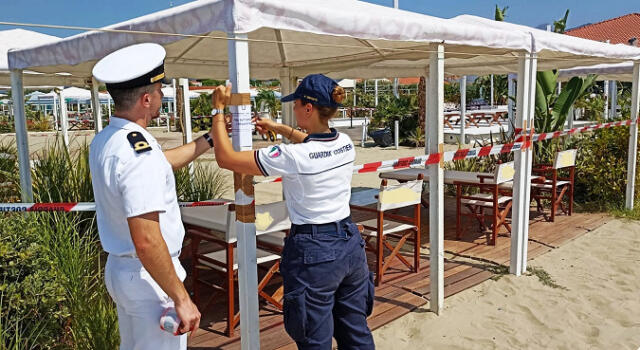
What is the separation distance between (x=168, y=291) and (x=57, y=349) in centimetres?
167

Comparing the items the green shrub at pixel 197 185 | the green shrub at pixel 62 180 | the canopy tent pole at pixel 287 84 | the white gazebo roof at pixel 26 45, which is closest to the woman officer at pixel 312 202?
the green shrub at pixel 62 180

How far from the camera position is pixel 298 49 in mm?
5781

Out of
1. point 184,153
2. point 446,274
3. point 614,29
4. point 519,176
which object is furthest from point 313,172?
point 614,29

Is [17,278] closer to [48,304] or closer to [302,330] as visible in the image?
[48,304]

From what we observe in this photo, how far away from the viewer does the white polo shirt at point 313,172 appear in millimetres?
2391

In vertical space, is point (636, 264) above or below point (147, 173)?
below

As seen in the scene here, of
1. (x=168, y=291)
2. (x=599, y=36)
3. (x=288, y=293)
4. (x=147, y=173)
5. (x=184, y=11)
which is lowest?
(x=288, y=293)

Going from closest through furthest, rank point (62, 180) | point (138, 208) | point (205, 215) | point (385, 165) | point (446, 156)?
1. point (138, 208)
2. point (205, 215)
3. point (385, 165)
4. point (446, 156)
5. point (62, 180)

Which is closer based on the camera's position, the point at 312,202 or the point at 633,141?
the point at 312,202

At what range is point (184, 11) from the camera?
113 inches

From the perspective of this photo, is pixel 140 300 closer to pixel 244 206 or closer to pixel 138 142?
pixel 138 142

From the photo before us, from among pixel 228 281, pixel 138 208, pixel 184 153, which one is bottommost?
pixel 228 281

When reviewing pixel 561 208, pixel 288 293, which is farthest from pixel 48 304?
pixel 561 208

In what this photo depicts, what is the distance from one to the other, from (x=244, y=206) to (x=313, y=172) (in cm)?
58
